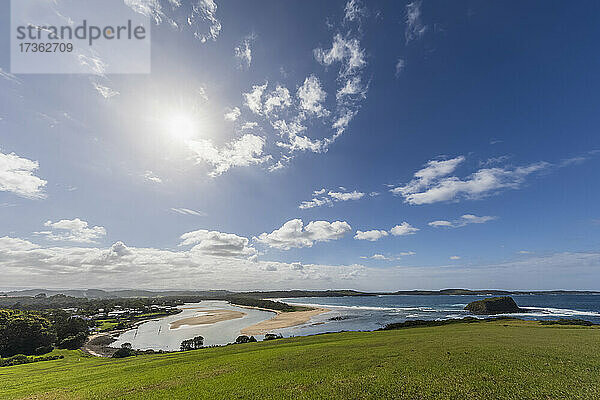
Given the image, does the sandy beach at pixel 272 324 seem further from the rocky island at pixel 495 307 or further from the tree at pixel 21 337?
the rocky island at pixel 495 307

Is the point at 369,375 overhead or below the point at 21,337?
overhead

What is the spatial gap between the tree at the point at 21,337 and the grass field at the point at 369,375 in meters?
42.8

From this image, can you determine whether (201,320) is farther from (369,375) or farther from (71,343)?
(369,375)

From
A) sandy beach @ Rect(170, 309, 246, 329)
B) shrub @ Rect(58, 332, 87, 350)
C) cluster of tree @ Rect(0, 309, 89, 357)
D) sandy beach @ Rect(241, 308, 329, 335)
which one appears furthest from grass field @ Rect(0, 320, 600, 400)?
sandy beach @ Rect(170, 309, 246, 329)

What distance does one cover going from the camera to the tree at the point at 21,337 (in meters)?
61.2

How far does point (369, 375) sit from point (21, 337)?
282 feet

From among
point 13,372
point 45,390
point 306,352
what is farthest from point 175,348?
point 306,352

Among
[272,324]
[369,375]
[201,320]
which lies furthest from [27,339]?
[369,375]

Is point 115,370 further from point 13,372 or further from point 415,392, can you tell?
point 415,392

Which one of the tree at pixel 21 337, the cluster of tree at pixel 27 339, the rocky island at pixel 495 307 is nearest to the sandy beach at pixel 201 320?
the cluster of tree at pixel 27 339

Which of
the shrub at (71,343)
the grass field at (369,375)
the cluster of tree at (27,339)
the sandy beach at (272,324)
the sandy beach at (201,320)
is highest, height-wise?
the grass field at (369,375)

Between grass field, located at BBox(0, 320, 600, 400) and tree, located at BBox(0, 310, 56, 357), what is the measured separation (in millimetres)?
42832

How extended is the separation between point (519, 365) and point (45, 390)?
143 feet

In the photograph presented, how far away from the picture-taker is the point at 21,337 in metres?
63.1
